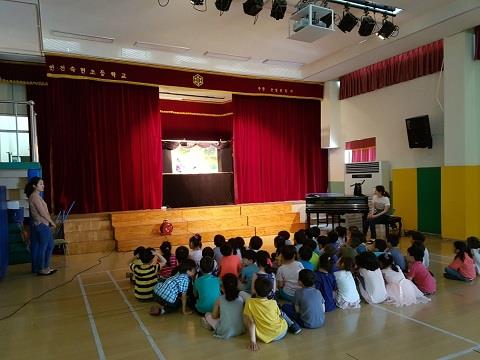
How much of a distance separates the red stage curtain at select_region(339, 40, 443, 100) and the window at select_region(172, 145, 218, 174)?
353 cm

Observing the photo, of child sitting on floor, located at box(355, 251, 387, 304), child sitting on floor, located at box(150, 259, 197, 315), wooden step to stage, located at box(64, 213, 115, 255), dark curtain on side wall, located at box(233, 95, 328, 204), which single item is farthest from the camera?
dark curtain on side wall, located at box(233, 95, 328, 204)

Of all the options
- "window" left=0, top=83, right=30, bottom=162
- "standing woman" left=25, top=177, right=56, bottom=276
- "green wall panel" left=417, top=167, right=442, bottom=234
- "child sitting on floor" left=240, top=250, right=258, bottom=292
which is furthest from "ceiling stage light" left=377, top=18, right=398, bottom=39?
"window" left=0, top=83, right=30, bottom=162

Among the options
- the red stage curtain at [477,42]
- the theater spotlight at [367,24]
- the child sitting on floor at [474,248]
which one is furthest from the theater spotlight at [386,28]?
the child sitting on floor at [474,248]

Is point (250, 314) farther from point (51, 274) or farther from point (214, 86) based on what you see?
point (214, 86)

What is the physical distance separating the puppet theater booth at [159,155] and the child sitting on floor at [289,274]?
362 cm

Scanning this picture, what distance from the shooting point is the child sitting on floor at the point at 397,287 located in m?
3.40

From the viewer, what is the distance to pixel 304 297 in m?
2.90

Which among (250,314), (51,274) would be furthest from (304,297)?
(51,274)

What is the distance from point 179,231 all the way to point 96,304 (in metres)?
3.23

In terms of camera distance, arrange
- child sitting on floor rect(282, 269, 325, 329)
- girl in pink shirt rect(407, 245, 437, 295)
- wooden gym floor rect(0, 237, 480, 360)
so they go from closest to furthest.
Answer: wooden gym floor rect(0, 237, 480, 360) < child sitting on floor rect(282, 269, 325, 329) < girl in pink shirt rect(407, 245, 437, 295)

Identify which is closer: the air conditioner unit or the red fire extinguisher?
the red fire extinguisher

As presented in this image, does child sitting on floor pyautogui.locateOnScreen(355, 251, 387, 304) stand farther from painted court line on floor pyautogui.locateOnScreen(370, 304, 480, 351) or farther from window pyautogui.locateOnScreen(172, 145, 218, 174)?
window pyautogui.locateOnScreen(172, 145, 218, 174)

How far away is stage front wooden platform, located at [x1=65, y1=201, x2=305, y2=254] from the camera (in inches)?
251

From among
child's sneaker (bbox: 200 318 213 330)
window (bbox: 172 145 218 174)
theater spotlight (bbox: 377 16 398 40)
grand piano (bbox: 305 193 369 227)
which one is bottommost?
child's sneaker (bbox: 200 318 213 330)
